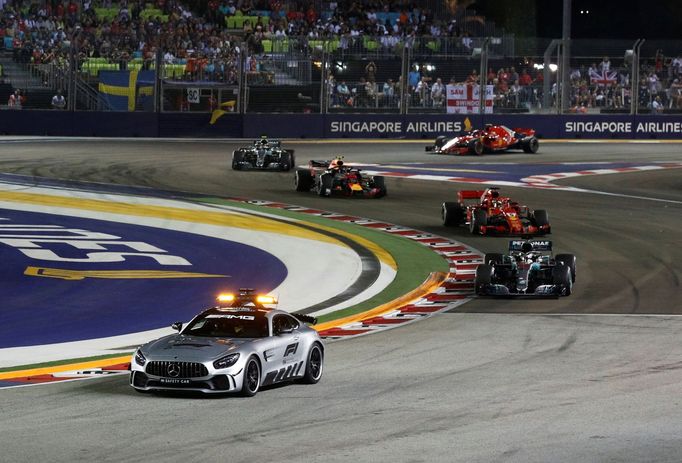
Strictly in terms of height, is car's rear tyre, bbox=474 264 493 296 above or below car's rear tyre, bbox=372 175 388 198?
below

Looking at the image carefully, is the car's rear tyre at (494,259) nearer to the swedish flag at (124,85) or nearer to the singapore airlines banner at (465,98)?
the swedish flag at (124,85)

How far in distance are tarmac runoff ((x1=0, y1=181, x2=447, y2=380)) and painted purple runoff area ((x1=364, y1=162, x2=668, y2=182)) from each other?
9.54 metres

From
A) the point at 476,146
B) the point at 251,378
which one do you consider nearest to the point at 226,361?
the point at 251,378

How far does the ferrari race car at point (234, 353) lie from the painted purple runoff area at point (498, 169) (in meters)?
24.9

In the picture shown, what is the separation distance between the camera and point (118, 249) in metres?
25.8

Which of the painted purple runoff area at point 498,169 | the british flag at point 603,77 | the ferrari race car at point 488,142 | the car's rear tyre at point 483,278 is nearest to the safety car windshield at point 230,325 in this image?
the car's rear tyre at point 483,278

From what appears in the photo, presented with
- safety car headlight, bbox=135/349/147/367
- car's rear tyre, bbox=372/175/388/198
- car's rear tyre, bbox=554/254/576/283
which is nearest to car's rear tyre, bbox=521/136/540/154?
car's rear tyre, bbox=372/175/388/198

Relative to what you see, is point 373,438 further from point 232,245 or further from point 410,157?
point 410,157

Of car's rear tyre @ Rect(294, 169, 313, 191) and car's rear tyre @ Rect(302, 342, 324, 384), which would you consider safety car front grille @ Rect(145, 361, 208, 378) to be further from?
car's rear tyre @ Rect(294, 169, 313, 191)

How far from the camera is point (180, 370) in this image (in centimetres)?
1390

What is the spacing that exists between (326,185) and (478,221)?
711 cm

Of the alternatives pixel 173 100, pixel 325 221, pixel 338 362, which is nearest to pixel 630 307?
pixel 338 362

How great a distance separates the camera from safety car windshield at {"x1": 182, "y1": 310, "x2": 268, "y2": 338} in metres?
14.8

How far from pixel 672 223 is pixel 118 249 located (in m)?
12.2
